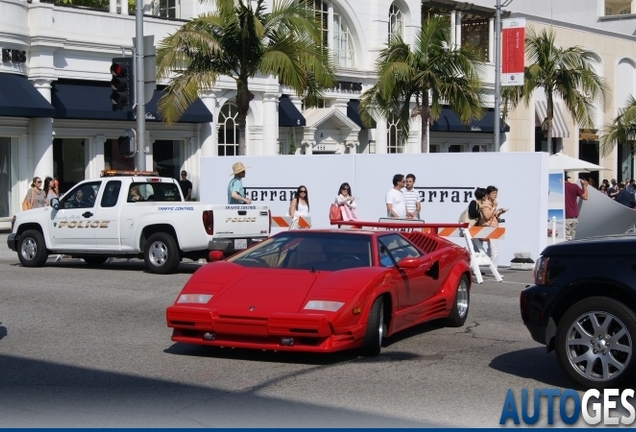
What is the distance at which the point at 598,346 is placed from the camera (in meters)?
7.88

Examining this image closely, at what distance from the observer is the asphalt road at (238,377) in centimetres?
729

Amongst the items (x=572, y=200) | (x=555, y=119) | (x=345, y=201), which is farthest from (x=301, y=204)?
(x=555, y=119)

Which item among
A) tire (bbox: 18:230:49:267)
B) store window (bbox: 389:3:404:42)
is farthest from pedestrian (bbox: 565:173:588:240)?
store window (bbox: 389:3:404:42)

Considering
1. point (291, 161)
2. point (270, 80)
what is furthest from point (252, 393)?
point (270, 80)

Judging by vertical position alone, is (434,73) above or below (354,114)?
above

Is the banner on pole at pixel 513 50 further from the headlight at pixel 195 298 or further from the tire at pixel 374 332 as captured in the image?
the headlight at pixel 195 298

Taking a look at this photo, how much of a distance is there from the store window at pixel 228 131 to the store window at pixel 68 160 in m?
5.19

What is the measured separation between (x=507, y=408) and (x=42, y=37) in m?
24.1

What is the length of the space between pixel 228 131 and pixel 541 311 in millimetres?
26829

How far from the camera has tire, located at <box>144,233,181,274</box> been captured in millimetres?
17250

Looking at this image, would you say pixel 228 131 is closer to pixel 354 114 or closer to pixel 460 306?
pixel 354 114

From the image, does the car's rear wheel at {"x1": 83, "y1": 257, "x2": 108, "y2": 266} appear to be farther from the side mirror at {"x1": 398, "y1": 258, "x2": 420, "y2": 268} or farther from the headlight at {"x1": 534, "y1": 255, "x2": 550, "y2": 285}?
the headlight at {"x1": 534, "y1": 255, "x2": 550, "y2": 285}

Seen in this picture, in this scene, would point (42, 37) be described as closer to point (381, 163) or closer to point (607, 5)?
point (381, 163)

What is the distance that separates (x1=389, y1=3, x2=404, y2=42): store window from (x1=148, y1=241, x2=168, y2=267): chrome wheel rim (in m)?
24.7
